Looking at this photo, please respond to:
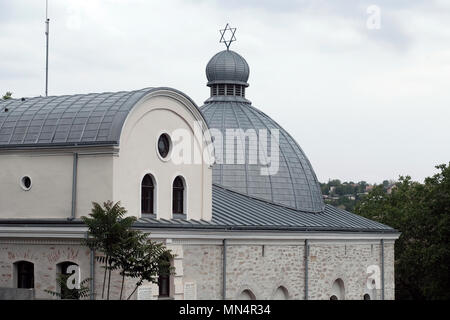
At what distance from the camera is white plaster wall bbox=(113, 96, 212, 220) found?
3058cm

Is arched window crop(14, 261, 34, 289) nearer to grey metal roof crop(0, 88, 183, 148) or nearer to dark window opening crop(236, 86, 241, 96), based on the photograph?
grey metal roof crop(0, 88, 183, 148)

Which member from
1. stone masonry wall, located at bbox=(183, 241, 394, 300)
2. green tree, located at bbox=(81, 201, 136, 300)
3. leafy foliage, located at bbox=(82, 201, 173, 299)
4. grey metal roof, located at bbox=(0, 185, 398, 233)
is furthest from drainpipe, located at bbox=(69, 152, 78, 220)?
stone masonry wall, located at bbox=(183, 241, 394, 300)

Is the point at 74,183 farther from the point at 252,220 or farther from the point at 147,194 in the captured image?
the point at 252,220

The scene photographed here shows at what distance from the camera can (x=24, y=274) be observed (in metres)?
30.6

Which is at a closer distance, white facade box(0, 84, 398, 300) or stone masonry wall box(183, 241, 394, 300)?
white facade box(0, 84, 398, 300)

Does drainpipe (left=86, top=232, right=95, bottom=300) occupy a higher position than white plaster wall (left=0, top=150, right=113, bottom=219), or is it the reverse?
white plaster wall (left=0, top=150, right=113, bottom=219)

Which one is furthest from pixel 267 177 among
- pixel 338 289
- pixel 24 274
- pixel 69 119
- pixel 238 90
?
pixel 24 274

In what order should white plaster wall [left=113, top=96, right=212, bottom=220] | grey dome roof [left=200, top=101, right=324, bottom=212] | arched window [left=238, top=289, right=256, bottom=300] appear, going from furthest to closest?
1. grey dome roof [left=200, top=101, right=324, bottom=212]
2. arched window [left=238, top=289, right=256, bottom=300]
3. white plaster wall [left=113, top=96, right=212, bottom=220]

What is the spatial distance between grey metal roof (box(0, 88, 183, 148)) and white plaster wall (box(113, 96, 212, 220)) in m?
0.47

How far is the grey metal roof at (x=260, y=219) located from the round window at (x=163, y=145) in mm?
2183

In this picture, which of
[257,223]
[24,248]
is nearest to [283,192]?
[257,223]

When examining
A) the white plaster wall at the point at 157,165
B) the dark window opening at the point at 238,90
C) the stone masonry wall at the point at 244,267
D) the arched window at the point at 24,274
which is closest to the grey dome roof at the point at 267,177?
the dark window opening at the point at 238,90
